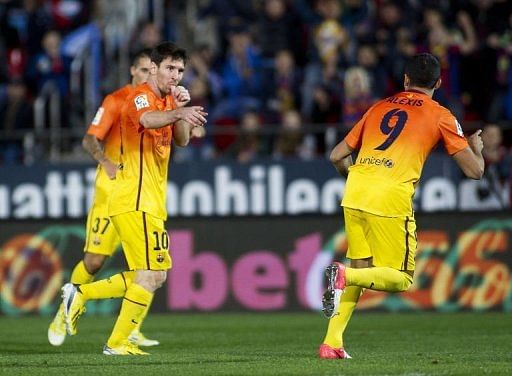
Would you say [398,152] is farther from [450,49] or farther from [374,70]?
[374,70]

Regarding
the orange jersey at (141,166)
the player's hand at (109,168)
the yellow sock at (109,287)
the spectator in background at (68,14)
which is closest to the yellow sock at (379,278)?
the orange jersey at (141,166)

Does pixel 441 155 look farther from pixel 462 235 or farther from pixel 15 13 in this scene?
pixel 15 13

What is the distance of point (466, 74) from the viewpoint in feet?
57.5

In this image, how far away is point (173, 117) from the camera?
937cm

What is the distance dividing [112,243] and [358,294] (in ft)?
11.0

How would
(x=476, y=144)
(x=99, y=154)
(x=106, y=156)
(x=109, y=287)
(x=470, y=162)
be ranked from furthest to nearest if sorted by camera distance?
1. (x=106, y=156)
2. (x=99, y=154)
3. (x=109, y=287)
4. (x=476, y=144)
5. (x=470, y=162)

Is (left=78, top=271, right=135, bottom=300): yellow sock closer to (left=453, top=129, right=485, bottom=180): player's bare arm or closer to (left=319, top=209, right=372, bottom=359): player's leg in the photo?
(left=319, top=209, right=372, bottom=359): player's leg

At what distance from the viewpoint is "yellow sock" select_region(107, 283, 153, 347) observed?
32.4ft

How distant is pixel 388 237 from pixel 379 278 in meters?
0.34

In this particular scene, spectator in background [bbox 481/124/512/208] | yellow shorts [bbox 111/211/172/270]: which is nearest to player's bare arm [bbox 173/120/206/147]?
yellow shorts [bbox 111/211/172/270]

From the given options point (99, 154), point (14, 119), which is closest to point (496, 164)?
point (99, 154)

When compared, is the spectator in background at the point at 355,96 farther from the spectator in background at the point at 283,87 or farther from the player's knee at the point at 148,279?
the player's knee at the point at 148,279

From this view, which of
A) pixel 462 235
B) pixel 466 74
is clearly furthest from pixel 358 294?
pixel 466 74

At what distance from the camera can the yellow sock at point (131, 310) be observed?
9891mm
